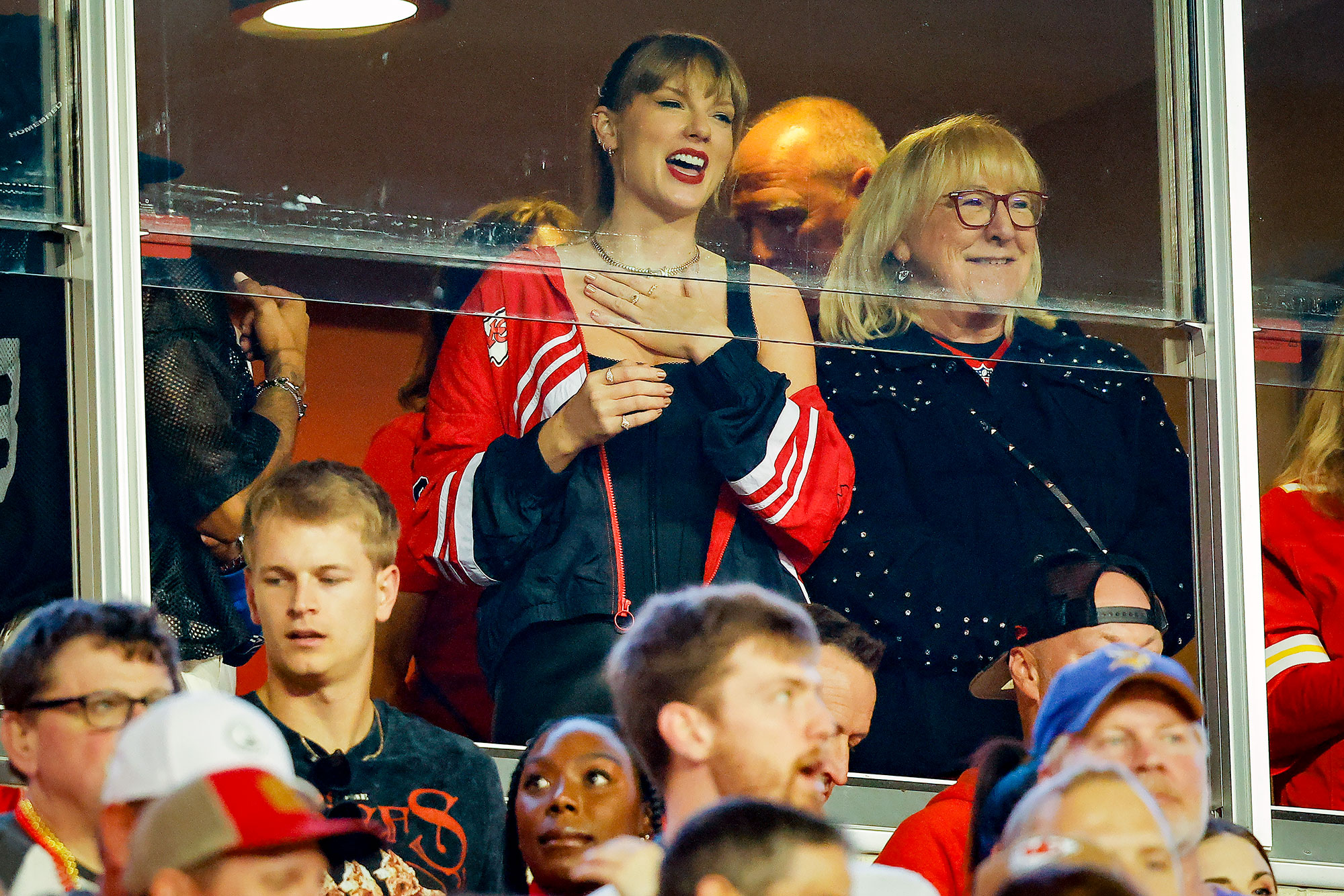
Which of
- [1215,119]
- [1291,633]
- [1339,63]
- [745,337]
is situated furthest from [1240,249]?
[745,337]

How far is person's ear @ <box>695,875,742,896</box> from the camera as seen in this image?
5.69 ft

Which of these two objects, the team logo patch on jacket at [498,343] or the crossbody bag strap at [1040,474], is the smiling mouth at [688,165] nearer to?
the team logo patch on jacket at [498,343]

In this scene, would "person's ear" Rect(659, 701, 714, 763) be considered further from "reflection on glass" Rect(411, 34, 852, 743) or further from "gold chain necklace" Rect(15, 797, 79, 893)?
"reflection on glass" Rect(411, 34, 852, 743)

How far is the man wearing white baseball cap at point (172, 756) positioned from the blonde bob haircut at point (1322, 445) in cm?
239

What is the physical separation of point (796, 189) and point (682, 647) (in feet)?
4.71

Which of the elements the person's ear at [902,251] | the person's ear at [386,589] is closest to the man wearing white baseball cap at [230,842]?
the person's ear at [386,589]

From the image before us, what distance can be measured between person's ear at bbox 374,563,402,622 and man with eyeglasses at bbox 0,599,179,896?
557mm

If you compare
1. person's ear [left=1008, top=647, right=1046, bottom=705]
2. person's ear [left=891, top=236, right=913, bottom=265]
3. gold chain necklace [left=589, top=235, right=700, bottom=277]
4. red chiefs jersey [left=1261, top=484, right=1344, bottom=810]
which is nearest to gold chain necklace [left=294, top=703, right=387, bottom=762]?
gold chain necklace [left=589, top=235, right=700, bottom=277]

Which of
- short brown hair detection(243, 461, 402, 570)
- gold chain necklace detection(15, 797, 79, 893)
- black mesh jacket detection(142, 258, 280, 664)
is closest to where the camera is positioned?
gold chain necklace detection(15, 797, 79, 893)

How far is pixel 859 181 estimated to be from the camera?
3414 millimetres

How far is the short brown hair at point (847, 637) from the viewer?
3275 mm

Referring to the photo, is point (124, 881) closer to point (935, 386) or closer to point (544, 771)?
point (544, 771)

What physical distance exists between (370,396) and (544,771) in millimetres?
1040

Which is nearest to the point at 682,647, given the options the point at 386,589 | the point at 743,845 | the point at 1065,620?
the point at 743,845
